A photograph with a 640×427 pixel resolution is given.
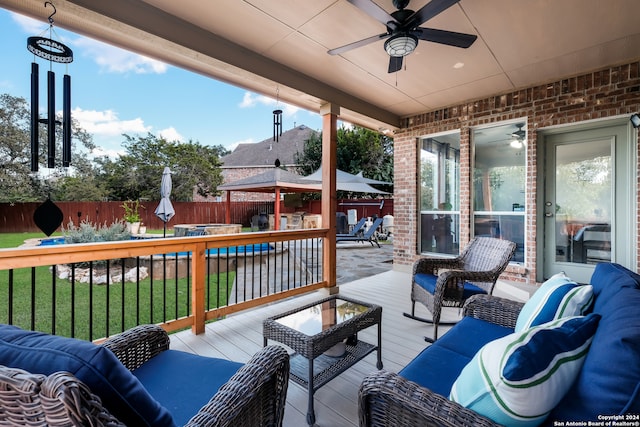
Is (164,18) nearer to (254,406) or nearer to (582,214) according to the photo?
(254,406)

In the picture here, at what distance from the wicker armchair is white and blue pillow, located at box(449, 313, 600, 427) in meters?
0.05

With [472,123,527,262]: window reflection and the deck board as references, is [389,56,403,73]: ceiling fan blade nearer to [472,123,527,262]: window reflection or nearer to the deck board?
[472,123,527,262]: window reflection

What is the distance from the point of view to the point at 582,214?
3.78 meters

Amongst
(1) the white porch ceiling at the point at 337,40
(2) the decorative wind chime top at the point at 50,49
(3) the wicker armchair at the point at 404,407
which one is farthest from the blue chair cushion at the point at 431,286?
(2) the decorative wind chime top at the point at 50,49

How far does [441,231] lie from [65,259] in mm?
4836

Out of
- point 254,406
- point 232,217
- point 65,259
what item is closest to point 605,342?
point 254,406

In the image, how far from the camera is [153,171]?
15352 mm

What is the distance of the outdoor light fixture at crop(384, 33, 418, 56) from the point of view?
2320 mm

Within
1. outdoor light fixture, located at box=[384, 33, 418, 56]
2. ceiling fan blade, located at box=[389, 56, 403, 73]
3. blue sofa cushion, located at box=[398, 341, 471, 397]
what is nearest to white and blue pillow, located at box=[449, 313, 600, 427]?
blue sofa cushion, located at box=[398, 341, 471, 397]

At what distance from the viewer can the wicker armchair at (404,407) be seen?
887mm

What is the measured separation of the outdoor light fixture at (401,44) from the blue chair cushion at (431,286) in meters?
2.08

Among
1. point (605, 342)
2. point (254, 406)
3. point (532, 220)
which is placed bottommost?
point (254, 406)

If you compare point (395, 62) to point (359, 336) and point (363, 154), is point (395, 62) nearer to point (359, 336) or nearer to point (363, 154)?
point (359, 336)

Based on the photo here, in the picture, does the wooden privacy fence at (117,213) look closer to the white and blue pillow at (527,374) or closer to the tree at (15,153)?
the tree at (15,153)
